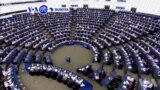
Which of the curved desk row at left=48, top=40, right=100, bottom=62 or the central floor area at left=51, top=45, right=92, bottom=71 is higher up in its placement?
the curved desk row at left=48, top=40, right=100, bottom=62

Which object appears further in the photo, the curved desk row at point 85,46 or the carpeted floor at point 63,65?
the curved desk row at point 85,46

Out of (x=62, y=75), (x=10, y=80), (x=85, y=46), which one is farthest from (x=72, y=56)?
(x=10, y=80)

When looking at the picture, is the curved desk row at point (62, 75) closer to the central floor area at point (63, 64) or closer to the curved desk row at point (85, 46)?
the central floor area at point (63, 64)

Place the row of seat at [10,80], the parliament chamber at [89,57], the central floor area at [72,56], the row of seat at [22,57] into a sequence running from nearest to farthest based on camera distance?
Answer: the row of seat at [10,80] < the parliament chamber at [89,57] < the row of seat at [22,57] < the central floor area at [72,56]

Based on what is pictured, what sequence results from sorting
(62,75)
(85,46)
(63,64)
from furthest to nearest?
1. (85,46)
2. (63,64)
3. (62,75)

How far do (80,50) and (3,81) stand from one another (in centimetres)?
1699

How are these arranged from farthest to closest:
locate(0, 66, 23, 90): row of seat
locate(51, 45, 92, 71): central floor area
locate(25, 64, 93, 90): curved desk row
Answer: locate(51, 45, 92, 71): central floor area, locate(25, 64, 93, 90): curved desk row, locate(0, 66, 23, 90): row of seat

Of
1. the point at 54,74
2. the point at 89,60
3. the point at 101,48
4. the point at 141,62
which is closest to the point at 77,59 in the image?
the point at 89,60

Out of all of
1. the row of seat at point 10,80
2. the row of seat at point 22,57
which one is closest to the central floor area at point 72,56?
the row of seat at point 22,57

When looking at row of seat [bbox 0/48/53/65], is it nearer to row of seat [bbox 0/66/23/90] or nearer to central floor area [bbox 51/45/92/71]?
central floor area [bbox 51/45/92/71]

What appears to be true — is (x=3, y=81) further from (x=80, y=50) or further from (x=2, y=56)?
(x=80, y=50)

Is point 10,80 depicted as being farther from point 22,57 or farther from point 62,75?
point 22,57

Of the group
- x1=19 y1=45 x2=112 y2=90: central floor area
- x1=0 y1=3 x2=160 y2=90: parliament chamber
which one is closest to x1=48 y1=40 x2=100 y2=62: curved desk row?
x1=0 y1=3 x2=160 y2=90: parliament chamber

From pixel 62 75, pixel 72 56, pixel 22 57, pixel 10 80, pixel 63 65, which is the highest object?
pixel 22 57
